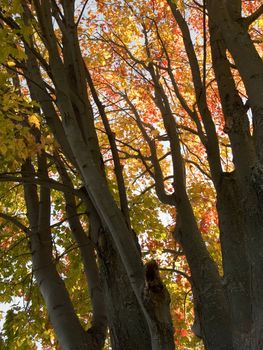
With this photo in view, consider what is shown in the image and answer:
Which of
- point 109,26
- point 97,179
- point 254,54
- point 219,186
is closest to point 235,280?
point 219,186

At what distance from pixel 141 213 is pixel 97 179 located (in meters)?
4.30

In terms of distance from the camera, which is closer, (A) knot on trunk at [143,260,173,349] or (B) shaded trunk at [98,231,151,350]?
(A) knot on trunk at [143,260,173,349]

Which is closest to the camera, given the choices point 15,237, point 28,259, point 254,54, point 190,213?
point 254,54

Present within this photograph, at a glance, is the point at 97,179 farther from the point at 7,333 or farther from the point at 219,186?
the point at 7,333

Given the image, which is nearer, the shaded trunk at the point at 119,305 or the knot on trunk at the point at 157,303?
the knot on trunk at the point at 157,303

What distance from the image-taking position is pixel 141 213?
7750mm

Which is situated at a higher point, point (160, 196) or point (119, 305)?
point (160, 196)

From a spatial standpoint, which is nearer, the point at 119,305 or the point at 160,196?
the point at 119,305

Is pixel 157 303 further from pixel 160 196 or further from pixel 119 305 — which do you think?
pixel 160 196

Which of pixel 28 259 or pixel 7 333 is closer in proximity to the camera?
pixel 7 333

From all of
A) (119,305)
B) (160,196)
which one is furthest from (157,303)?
(160,196)

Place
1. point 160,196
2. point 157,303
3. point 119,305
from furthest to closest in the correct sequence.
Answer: point 160,196
point 119,305
point 157,303

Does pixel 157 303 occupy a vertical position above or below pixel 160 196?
below

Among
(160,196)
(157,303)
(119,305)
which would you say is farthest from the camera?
(160,196)
